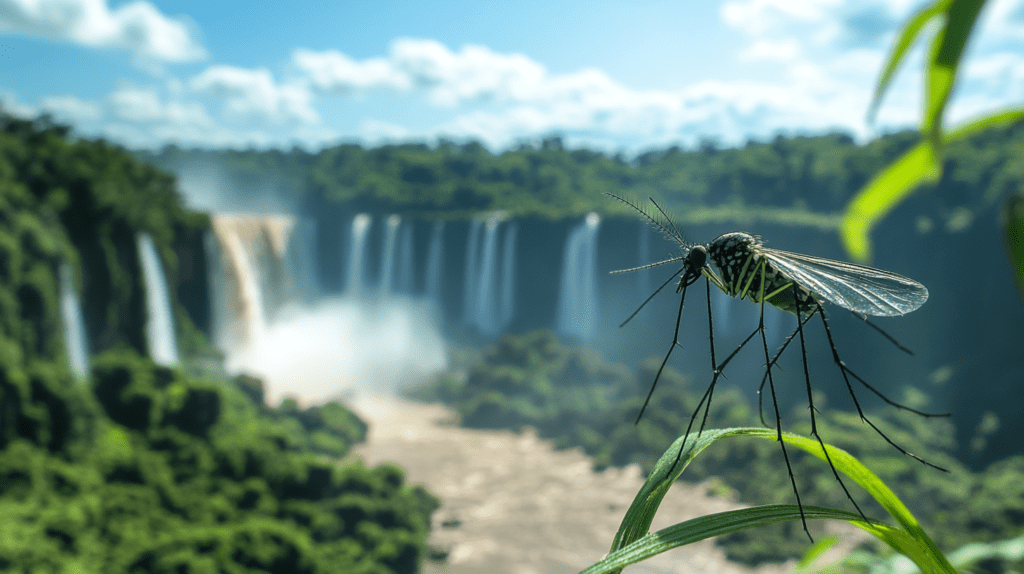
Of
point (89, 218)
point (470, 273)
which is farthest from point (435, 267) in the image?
point (89, 218)

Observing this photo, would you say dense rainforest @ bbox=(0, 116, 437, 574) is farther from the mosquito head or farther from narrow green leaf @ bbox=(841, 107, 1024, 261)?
narrow green leaf @ bbox=(841, 107, 1024, 261)

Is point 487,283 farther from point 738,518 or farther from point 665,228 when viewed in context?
point 738,518

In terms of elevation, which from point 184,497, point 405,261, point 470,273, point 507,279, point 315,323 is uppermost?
point 405,261

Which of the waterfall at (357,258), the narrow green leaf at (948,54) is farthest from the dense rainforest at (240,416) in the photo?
the waterfall at (357,258)

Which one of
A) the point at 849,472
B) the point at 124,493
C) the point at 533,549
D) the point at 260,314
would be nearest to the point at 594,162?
the point at 260,314

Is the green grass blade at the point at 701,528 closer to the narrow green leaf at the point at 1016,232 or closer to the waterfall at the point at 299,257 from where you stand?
the narrow green leaf at the point at 1016,232

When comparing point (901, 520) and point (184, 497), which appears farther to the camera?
point (184, 497)
